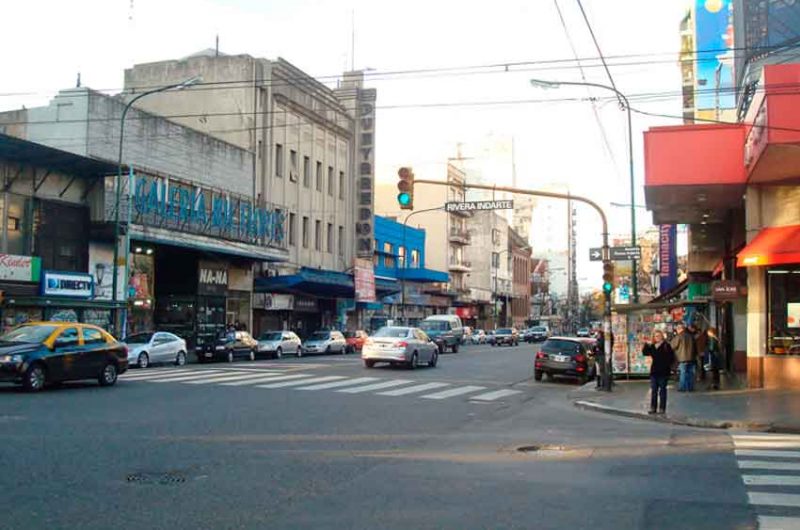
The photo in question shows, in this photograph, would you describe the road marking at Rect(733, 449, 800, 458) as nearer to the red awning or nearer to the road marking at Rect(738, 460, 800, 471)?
the road marking at Rect(738, 460, 800, 471)

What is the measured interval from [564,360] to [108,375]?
13933 millimetres

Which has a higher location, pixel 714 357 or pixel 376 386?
pixel 714 357

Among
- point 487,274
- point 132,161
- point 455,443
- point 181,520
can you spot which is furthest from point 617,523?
point 487,274

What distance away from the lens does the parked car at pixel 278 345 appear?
38.3m

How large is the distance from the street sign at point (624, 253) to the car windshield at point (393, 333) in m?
9.25

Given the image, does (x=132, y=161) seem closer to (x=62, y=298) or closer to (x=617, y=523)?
(x=62, y=298)

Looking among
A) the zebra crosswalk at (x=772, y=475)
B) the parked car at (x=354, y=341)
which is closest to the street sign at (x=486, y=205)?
the zebra crosswalk at (x=772, y=475)

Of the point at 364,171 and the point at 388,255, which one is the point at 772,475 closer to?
the point at 364,171

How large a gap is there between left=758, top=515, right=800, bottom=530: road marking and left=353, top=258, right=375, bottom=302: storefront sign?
1887 inches

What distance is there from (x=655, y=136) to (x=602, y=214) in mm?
2380

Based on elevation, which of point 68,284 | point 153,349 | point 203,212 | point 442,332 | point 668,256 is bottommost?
point 153,349

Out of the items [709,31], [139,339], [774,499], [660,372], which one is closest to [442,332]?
[139,339]

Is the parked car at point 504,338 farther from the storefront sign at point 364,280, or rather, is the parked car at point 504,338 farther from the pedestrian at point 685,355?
the pedestrian at point 685,355

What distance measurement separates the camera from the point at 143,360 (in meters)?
29.1
